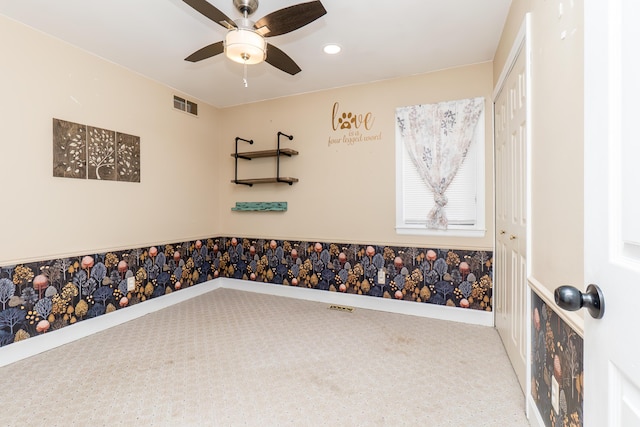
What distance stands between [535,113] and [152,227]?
3.65 m

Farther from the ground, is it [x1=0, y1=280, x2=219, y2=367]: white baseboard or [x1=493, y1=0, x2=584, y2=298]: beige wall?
[x1=493, y1=0, x2=584, y2=298]: beige wall

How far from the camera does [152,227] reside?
3535 millimetres

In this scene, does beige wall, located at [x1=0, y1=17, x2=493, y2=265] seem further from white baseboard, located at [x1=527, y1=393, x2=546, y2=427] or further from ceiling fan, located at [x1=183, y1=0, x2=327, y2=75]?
ceiling fan, located at [x1=183, y1=0, x2=327, y2=75]

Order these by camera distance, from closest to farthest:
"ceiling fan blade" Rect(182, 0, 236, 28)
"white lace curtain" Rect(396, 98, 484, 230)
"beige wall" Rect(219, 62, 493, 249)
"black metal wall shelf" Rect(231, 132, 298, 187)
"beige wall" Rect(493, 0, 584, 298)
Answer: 1. "beige wall" Rect(493, 0, 584, 298)
2. "ceiling fan blade" Rect(182, 0, 236, 28)
3. "white lace curtain" Rect(396, 98, 484, 230)
4. "beige wall" Rect(219, 62, 493, 249)
5. "black metal wall shelf" Rect(231, 132, 298, 187)

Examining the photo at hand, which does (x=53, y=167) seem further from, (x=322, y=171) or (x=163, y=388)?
(x=322, y=171)

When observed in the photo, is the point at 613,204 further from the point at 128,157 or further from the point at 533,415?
the point at 128,157

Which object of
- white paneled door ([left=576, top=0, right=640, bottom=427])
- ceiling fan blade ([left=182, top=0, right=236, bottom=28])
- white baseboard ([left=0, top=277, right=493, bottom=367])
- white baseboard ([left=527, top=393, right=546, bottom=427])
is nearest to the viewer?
white paneled door ([left=576, top=0, right=640, bottom=427])

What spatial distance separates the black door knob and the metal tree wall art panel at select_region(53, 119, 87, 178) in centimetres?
345

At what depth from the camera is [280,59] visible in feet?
7.79

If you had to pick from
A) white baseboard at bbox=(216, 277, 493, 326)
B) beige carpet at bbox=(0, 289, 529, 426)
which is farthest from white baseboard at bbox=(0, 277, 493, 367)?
beige carpet at bbox=(0, 289, 529, 426)

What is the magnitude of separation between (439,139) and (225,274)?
330cm

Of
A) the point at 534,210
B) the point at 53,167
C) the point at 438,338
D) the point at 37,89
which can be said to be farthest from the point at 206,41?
the point at 438,338

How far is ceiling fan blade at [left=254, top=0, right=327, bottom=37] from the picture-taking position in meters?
1.74

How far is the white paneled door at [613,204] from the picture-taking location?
21.1 inches
